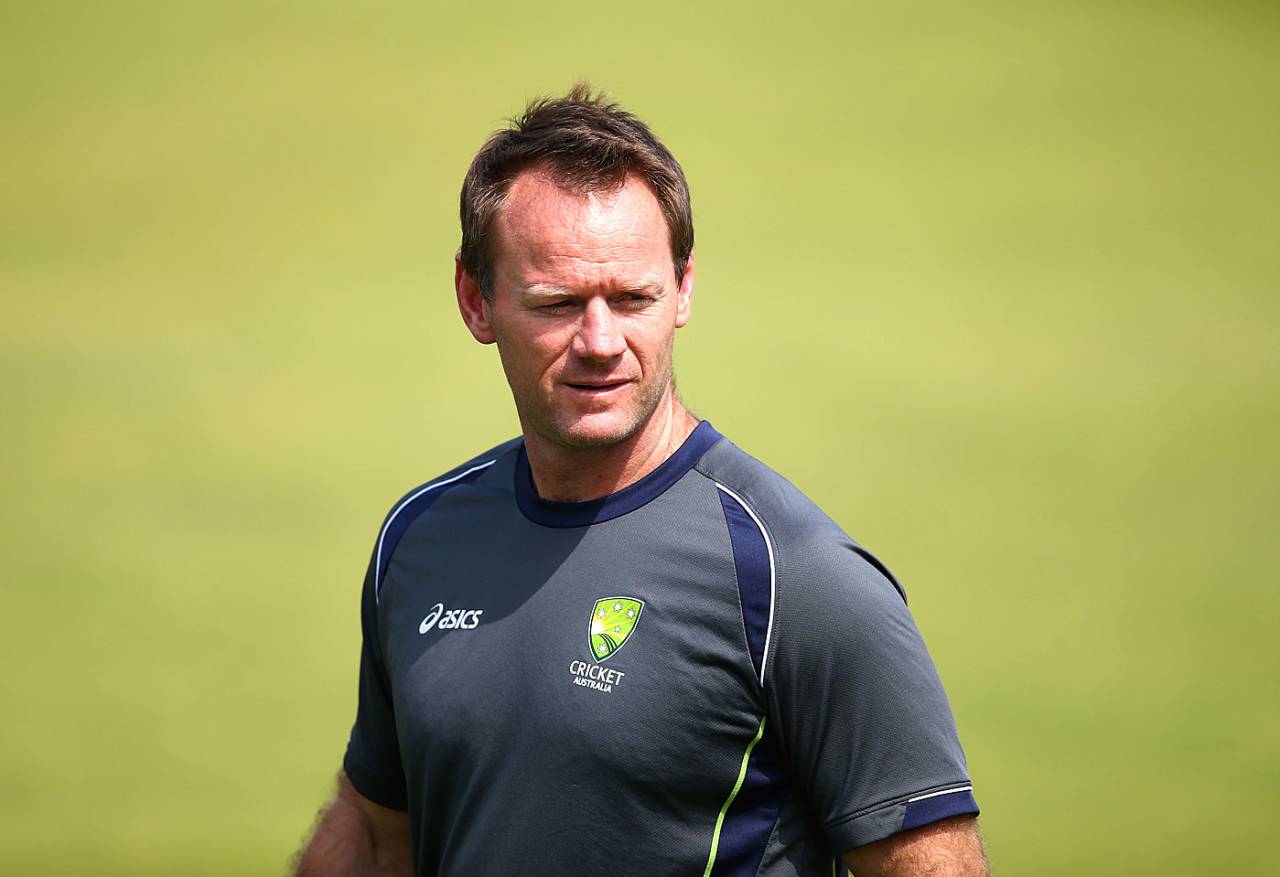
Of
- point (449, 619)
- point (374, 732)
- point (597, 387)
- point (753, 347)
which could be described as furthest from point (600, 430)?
point (753, 347)

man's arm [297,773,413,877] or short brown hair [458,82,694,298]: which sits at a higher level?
short brown hair [458,82,694,298]

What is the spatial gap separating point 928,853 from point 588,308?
1.84 feet

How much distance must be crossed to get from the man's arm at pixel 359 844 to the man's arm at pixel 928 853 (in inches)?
23.6

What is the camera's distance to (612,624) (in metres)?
1.30

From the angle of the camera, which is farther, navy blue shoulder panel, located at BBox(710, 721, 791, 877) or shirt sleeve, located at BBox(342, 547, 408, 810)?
shirt sleeve, located at BBox(342, 547, 408, 810)

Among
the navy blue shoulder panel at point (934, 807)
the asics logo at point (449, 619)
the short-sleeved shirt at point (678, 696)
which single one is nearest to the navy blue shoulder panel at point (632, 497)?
the short-sleeved shirt at point (678, 696)

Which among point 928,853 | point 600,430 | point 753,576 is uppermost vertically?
point 600,430

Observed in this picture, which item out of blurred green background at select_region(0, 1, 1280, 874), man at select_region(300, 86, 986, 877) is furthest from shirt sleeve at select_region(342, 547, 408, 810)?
blurred green background at select_region(0, 1, 1280, 874)

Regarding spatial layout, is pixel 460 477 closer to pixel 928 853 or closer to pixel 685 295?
pixel 685 295

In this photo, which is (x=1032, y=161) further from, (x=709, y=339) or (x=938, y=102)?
(x=709, y=339)

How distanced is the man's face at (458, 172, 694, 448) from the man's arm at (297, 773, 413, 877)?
517 millimetres

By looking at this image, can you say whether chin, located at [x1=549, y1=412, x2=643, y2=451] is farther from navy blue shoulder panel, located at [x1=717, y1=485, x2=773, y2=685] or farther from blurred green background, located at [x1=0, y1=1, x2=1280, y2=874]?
blurred green background, located at [x1=0, y1=1, x2=1280, y2=874]

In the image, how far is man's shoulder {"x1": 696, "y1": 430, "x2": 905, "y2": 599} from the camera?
1245 millimetres

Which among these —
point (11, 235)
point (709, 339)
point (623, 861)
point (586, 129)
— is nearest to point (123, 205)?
point (11, 235)
